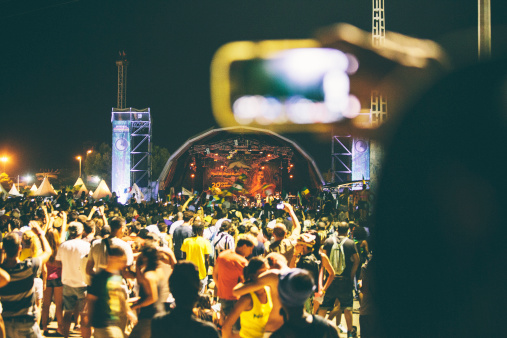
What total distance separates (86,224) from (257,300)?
3.17 metres

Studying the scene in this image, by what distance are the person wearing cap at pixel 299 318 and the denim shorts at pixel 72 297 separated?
3736 millimetres

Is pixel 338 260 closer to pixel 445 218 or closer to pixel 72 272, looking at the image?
pixel 72 272

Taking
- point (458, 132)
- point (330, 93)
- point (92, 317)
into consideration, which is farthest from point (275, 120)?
point (92, 317)

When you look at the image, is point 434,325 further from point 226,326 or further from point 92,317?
point 92,317

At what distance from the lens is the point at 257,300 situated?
3752 millimetres

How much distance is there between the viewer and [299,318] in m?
2.56

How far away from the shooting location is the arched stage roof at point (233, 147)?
98.3ft

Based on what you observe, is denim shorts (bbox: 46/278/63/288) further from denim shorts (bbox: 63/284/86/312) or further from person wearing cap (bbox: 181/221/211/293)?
person wearing cap (bbox: 181/221/211/293)

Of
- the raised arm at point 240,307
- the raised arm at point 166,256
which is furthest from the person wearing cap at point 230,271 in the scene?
the raised arm at point 240,307

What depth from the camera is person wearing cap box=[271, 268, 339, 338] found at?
2.53m

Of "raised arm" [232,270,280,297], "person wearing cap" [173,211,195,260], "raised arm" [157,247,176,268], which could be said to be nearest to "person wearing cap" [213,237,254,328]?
"raised arm" [157,247,176,268]

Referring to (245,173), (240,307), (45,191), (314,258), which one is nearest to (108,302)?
(240,307)

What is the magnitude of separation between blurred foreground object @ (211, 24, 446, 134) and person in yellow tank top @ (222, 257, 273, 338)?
120cm

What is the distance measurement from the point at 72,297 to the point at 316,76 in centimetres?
439
